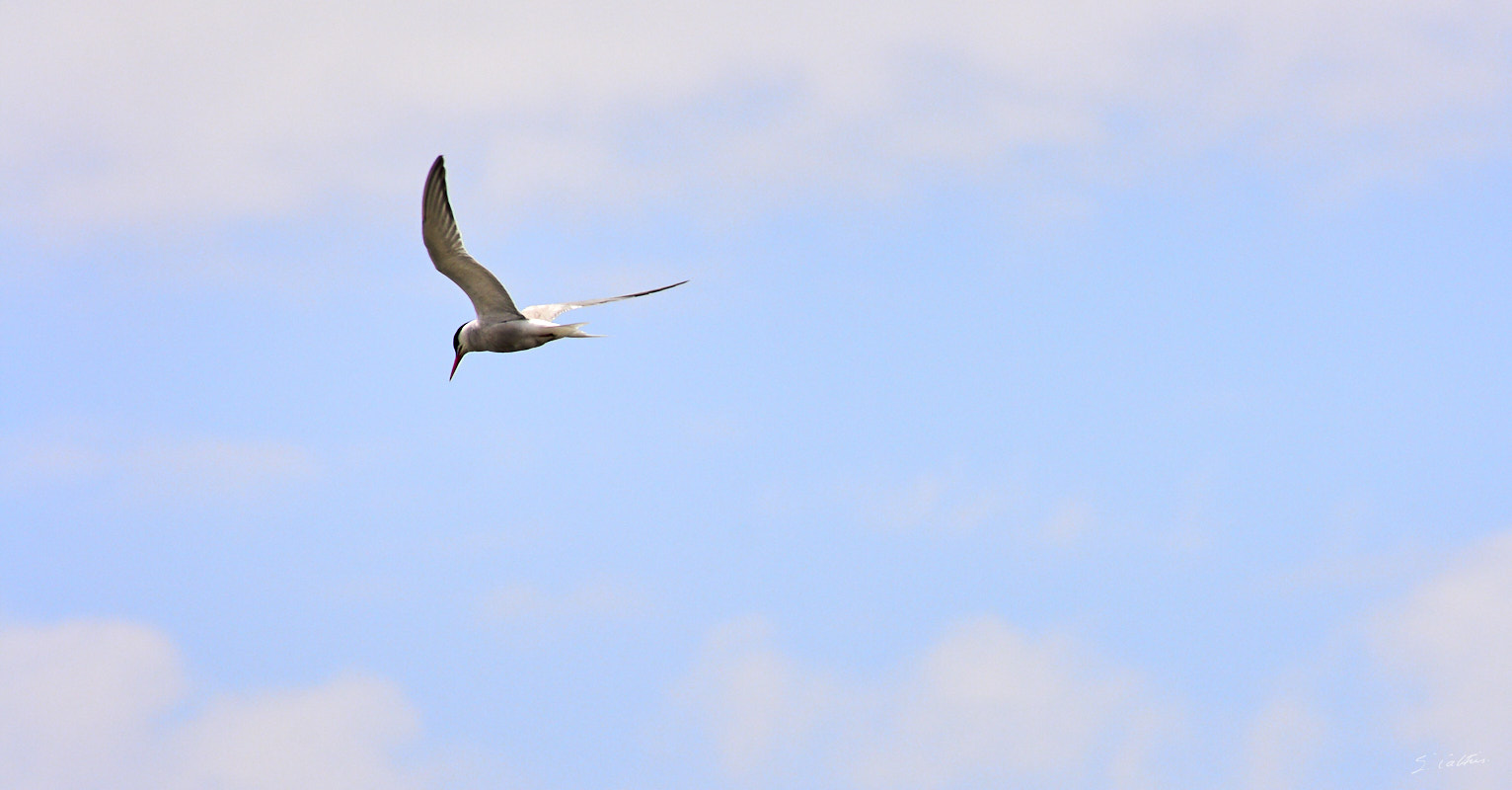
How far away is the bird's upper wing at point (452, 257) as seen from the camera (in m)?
21.0

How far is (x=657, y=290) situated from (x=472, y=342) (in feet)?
12.5

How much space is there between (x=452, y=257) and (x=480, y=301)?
1028mm

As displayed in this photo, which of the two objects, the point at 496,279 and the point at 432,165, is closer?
the point at 432,165

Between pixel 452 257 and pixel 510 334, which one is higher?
pixel 452 257

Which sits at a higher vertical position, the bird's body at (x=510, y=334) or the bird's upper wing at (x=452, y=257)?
the bird's upper wing at (x=452, y=257)

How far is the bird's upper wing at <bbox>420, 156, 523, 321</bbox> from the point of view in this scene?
2095cm

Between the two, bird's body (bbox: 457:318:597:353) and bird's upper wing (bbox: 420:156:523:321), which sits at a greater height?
bird's upper wing (bbox: 420:156:523:321)

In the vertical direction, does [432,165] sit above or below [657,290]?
above

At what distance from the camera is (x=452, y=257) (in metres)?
21.7

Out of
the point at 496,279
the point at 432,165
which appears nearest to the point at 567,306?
the point at 496,279

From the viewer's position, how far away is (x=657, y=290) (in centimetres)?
2070

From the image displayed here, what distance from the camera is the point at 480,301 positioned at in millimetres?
22484

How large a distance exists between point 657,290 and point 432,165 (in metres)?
3.69

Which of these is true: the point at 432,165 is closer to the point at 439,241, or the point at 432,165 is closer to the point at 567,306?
the point at 439,241
